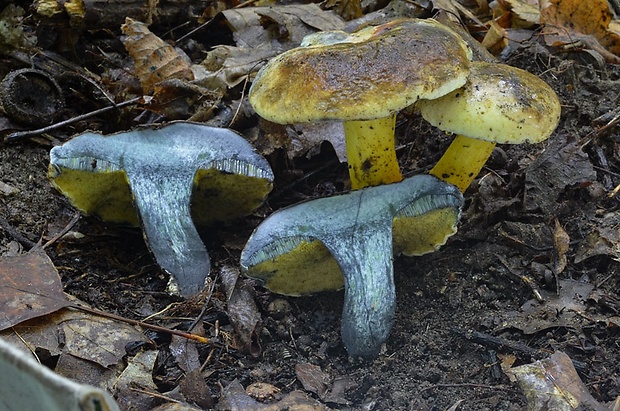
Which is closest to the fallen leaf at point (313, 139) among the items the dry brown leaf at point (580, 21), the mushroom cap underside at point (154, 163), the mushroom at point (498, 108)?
the mushroom cap underside at point (154, 163)

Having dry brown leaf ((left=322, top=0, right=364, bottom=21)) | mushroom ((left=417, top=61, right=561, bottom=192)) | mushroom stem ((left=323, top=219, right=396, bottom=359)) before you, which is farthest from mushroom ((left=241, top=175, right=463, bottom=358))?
dry brown leaf ((left=322, top=0, right=364, bottom=21))

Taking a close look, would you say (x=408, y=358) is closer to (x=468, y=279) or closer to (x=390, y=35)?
(x=468, y=279)

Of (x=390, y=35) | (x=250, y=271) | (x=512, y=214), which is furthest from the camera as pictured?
(x=512, y=214)

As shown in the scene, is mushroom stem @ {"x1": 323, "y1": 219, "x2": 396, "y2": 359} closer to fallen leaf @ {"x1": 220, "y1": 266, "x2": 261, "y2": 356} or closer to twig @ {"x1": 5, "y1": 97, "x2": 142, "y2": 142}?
fallen leaf @ {"x1": 220, "y1": 266, "x2": 261, "y2": 356}

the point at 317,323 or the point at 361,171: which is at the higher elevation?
the point at 361,171

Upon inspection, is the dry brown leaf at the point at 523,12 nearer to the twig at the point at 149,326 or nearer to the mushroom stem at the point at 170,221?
the mushroom stem at the point at 170,221

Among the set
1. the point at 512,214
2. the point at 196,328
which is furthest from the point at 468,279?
the point at 196,328
